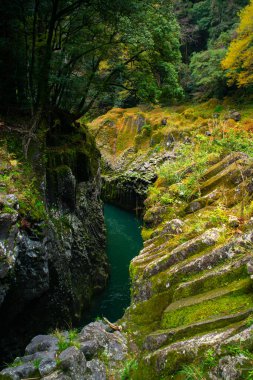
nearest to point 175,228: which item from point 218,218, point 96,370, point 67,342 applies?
point 218,218

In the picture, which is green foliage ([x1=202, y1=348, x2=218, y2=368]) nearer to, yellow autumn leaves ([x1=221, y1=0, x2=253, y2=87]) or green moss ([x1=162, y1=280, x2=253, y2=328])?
green moss ([x1=162, y1=280, x2=253, y2=328])

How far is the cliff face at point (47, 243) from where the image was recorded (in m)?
8.82

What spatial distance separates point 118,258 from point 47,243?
11.3 meters

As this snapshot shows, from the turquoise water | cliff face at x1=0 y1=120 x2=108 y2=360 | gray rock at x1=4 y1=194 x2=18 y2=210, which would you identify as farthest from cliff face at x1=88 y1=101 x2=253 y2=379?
the turquoise water

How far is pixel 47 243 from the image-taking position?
1045cm

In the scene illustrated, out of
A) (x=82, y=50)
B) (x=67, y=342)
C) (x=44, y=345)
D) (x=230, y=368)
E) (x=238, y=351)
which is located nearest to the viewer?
(x=230, y=368)

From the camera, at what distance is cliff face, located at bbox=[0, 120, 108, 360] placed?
28.9ft

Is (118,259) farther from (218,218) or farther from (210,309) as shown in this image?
(210,309)

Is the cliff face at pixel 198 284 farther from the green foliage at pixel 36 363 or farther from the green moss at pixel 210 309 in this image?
the green foliage at pixel 36 363

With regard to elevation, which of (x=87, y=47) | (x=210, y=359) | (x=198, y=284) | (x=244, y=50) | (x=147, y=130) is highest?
(x=244, y=50)

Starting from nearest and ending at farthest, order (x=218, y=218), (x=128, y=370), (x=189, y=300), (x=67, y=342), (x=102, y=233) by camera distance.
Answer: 1. (x=128, y=370)
2. (x=189, y=300)
3. (x=67, y=342)
4. (x=218, y=218)
5. (x=102, y=233)

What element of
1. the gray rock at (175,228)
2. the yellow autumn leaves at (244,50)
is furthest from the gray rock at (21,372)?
the yellow autumn leaves at (244,50)

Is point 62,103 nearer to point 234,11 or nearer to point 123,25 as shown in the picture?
point 123,25

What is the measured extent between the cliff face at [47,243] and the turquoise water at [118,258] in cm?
72
